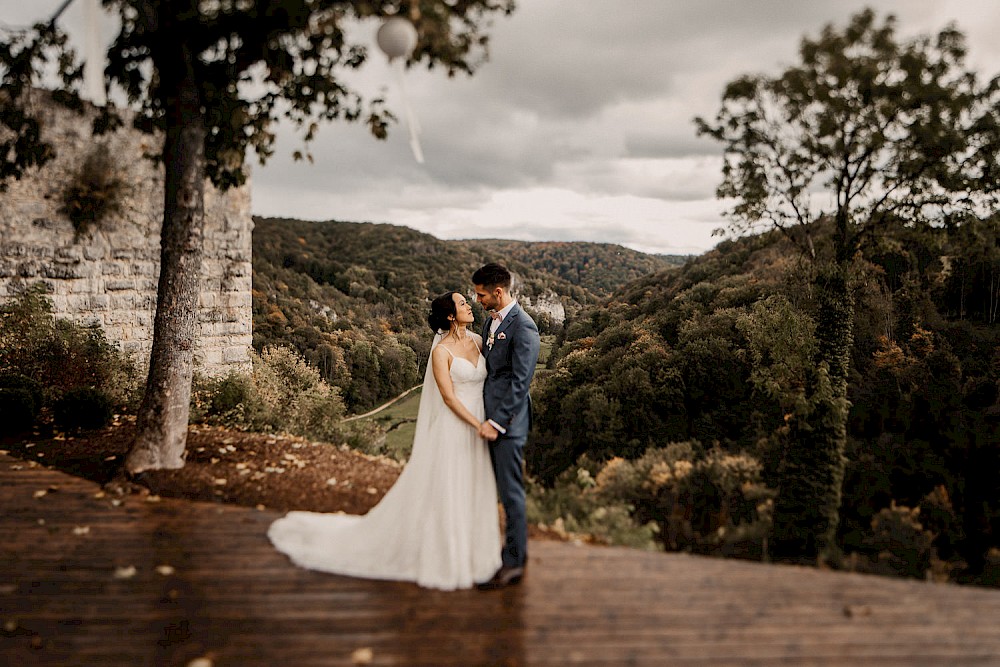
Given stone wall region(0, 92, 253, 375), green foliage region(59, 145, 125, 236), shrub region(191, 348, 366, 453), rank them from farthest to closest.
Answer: green foliage region(59, 145, 125, 236), stone wall region(0, 92, 253, 375), shrub region(191, 348, 366, 453)

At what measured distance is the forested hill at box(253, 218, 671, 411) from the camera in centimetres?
1825

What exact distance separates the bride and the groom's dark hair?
0.19 metres

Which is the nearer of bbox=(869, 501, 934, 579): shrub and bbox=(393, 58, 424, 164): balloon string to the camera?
bbox=(393, 58, 424, 164): balloon string

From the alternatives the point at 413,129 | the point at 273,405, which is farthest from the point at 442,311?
the point at 273,405

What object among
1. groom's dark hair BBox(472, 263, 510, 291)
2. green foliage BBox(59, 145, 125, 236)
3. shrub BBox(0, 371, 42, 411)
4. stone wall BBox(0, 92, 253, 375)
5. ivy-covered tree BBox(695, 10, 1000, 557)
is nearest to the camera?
groom's dark hair BBox(472, 263, 510, 291)

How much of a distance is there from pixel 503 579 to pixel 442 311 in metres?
1.36

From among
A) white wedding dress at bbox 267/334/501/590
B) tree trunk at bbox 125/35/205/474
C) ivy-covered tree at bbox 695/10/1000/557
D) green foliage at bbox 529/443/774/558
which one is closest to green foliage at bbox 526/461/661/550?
green foliage at bbox 529/443/774/558

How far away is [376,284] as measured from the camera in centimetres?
2639

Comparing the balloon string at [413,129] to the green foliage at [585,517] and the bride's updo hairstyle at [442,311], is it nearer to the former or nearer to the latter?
the bride's updo hairstyle at [442,311]

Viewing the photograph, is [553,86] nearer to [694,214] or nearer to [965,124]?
[694,214]

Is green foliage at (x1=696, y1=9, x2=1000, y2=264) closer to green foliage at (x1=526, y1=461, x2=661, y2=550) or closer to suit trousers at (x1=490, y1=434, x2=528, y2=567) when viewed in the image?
green foliage at (x1=526, y1=461, x2=661, y2=550)

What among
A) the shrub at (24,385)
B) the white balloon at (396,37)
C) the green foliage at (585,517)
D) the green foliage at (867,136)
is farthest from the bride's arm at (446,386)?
the green foliage at (867,136)

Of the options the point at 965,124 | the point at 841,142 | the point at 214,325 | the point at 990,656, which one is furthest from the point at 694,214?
the point at 990,656

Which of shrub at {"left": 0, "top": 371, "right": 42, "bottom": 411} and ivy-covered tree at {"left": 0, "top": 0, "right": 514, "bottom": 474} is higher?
ivy-covered tree at {"left": 0, "top": 0, "right": 514, "bottom": 474}
